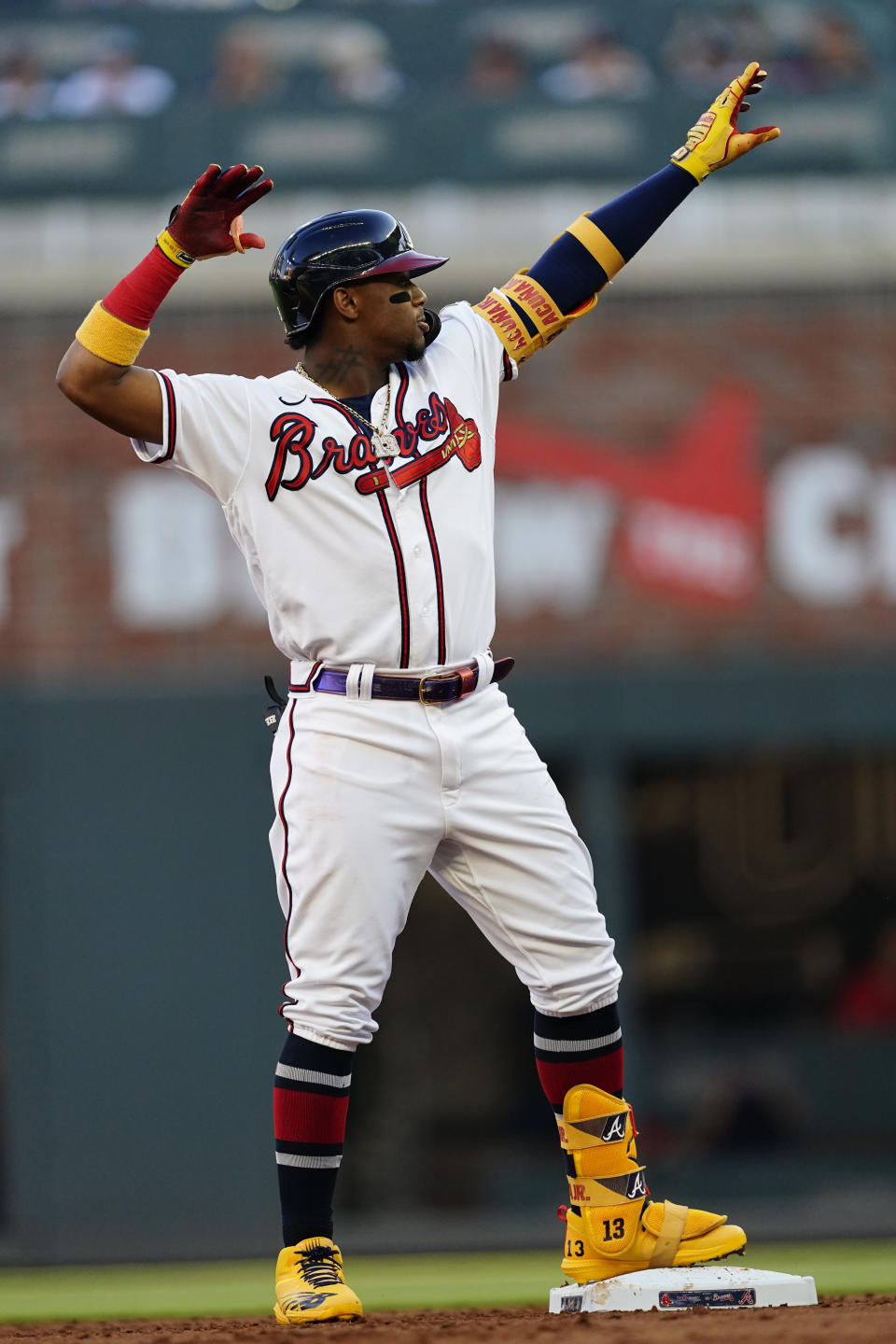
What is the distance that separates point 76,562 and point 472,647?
19.5ft

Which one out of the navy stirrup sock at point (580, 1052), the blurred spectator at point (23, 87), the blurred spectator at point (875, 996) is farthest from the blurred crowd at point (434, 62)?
the navy stirrup sock at point (580, 1052)

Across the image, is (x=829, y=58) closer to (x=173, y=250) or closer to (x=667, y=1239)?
(x=173, y=250)

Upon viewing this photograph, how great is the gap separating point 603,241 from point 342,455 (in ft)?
2.76

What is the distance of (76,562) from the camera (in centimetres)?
963

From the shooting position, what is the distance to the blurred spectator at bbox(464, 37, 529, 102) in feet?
33.7

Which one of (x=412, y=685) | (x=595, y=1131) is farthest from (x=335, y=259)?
(x=595, y=1131)

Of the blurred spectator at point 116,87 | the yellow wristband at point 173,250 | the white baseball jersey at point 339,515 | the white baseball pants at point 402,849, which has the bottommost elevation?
the white baseball pants at point 402,849

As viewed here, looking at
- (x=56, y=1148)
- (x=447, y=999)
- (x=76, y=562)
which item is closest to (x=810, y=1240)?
(x=447, y=999)

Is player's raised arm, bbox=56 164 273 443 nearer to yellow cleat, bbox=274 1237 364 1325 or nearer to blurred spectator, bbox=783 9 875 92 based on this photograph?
yellow cleat, bbox=274 1237 364 1325

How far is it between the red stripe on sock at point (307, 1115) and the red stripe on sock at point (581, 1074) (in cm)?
44

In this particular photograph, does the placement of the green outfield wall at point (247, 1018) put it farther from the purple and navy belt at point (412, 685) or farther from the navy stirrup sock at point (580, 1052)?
the purple and navy belt at point (412, 685)

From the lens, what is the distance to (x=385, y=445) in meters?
3.98

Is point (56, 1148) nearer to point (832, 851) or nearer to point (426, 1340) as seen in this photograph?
point (832, 851)

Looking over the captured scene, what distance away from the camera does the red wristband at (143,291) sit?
3.86 m
